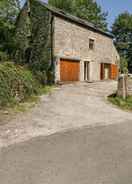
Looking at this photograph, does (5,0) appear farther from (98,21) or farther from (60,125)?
(98,21)

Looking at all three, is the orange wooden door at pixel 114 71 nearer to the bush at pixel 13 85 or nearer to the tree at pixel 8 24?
the tree at pixel 8 24

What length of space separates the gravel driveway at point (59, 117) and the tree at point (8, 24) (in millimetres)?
10705

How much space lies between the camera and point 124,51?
5450 centimetres

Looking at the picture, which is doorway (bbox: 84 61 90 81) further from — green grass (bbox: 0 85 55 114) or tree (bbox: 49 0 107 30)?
tree (bbox: 49 0 107 30)

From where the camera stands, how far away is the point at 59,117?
9.00 meters

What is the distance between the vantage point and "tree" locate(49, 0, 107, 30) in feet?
138

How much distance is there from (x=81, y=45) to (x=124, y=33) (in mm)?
37141

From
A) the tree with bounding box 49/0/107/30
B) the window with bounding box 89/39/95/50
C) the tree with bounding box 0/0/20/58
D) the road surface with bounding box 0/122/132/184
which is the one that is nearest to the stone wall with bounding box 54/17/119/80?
the window with bounding box 89/39/95/50

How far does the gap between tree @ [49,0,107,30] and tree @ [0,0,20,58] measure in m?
21.7

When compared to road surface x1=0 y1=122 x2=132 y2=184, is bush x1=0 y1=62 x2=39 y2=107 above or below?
above

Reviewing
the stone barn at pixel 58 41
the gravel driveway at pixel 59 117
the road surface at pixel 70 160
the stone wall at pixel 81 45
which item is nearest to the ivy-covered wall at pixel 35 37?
the stone barn at pixel 58 41

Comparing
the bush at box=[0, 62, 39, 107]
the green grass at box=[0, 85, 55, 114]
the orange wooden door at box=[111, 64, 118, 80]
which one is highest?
the orange wooden door at box=[111, 64, 118, 80]

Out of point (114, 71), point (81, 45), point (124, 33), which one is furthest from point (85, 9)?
point (81, 45)

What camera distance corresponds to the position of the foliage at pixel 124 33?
53750 millimetres
